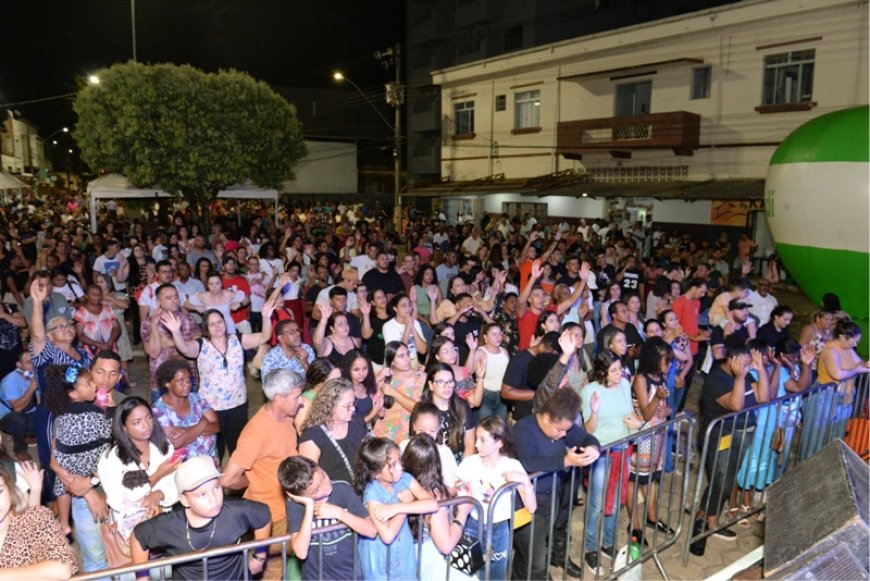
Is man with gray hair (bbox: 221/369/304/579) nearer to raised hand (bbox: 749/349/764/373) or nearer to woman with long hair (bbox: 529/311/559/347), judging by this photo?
woman with long hair (bbox: 529/311/559/347)

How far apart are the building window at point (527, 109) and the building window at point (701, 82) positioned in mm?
7204

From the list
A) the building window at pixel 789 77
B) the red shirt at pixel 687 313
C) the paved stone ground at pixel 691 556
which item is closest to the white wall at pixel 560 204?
the building window at pixel 789 77

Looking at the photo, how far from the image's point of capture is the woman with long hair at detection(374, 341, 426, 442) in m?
4.88

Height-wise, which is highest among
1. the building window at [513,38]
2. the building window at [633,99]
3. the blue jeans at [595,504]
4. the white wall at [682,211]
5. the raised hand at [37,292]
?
the building window at [513,38]

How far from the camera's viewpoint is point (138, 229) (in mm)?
14070

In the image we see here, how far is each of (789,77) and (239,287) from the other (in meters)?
19.1

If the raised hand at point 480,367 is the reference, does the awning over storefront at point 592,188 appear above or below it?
above

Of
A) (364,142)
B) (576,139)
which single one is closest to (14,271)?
(576,139)

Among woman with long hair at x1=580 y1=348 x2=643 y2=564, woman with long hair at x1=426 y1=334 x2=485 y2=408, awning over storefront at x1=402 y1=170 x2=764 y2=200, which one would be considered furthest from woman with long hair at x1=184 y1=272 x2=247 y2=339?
awning over storefront at x1=402 y1=170 x2=764 y2=200

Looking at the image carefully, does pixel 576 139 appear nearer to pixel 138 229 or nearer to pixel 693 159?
pixel 693 159

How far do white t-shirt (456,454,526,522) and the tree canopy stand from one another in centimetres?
1689

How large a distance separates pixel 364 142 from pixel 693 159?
3080 centimetres

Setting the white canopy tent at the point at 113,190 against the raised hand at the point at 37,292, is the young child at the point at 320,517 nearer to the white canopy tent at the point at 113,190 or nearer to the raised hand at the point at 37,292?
the raised hand at the point at 37,292

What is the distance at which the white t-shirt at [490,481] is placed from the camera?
3.74 m
